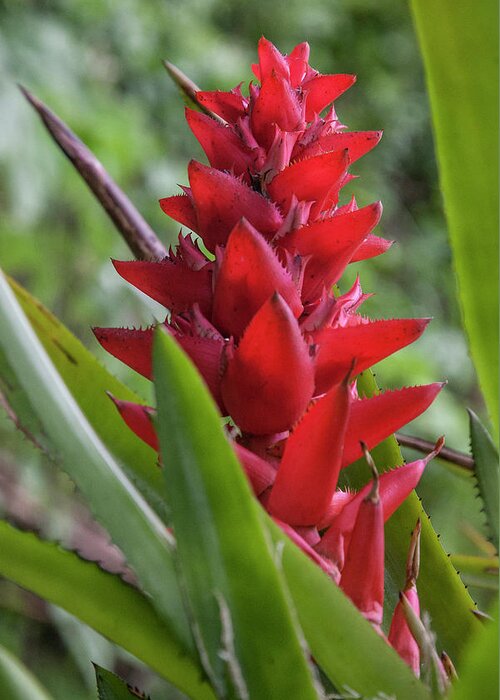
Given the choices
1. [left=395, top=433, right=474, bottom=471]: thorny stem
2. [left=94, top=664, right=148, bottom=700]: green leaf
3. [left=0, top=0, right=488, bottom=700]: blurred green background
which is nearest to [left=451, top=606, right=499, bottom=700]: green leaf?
[left=94, top=664, right=148, bottom=700]: green leaf

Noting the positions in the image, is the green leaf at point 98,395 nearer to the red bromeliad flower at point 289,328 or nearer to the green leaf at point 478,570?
the red bromeliad flower at point 289,328

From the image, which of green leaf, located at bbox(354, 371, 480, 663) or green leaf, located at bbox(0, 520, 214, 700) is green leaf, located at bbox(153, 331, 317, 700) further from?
green leaf, located at bbox(354, 371, 480, 663)

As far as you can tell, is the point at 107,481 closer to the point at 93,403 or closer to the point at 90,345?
the point at 93,403

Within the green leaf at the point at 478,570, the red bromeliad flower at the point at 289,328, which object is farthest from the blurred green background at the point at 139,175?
the red bromeliad flower at the point at 289,328

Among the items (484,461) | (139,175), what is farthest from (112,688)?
(139,175)

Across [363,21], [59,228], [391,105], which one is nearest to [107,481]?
[59,228]

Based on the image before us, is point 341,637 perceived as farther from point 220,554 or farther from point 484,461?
point 484,461
